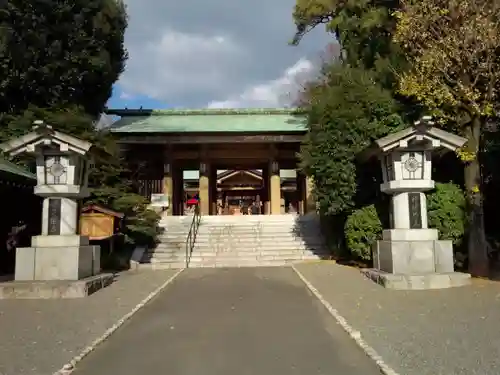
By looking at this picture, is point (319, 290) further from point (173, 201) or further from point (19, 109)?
point (173, 201)

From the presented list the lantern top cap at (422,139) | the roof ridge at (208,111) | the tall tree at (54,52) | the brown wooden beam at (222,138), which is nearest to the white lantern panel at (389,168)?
the lantern top cap at (422,139)

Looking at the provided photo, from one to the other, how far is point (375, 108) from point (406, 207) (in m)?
3.28

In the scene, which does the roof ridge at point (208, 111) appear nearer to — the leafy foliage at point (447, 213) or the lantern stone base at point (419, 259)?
the leafy foliage at point (447, 213)

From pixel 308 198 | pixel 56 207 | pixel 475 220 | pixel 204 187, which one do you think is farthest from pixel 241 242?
pixel 475 220

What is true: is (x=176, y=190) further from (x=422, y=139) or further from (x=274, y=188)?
(x=422, y=139)

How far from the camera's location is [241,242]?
1814 centimetres

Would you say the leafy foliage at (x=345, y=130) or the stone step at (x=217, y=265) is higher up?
the leafy foliage at (x=345, y=130)

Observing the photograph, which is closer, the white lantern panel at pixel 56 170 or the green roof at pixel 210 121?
the white lantern panel at pixel 56 170

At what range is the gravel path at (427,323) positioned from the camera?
194 inches

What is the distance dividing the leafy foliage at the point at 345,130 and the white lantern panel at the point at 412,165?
6.17 ft

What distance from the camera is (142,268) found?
15531 millimetres

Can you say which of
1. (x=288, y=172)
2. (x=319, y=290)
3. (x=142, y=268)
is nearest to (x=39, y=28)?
(x=142, y=268)

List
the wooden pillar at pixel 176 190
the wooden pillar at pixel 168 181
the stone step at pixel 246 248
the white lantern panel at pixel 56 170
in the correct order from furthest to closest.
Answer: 1. the wooden pillar at pixel 176 190
2. the wooden pillar at pixel 168 181
3. the stone step at pixel 246 248
4. the white lantern panel at pixel 56 170

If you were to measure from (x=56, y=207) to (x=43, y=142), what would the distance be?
1.51 metres
